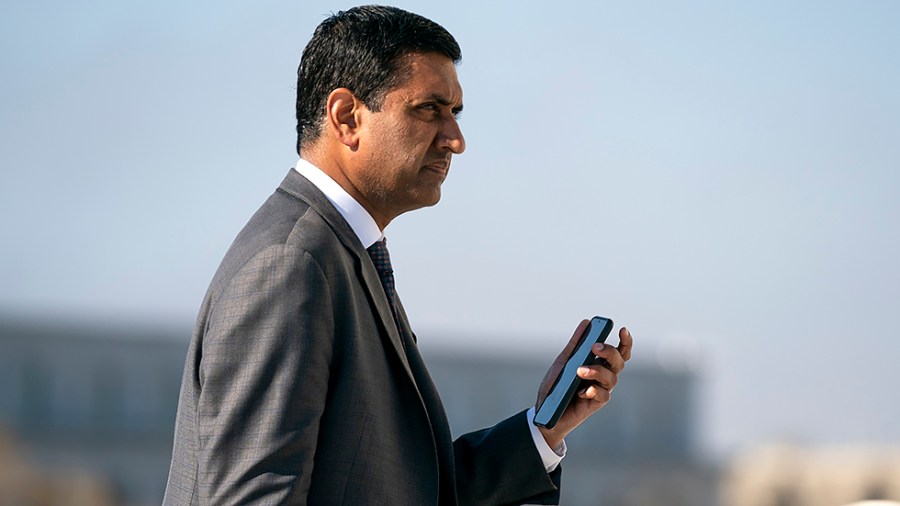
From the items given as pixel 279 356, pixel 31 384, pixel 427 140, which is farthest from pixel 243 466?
pixel 31 384

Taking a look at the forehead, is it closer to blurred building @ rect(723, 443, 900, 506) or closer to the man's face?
the man's face

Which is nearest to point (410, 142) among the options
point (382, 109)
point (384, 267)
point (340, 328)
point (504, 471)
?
point (382, 109)

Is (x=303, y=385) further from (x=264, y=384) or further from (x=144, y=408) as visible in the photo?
(x=144, y=408)

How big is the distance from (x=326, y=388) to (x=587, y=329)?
573 millimetres

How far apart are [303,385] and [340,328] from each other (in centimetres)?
12

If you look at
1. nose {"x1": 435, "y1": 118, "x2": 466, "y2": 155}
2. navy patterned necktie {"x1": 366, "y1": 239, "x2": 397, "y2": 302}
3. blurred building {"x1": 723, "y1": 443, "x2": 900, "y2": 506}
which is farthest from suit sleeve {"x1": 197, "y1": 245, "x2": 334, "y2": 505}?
blurred building {"x1": 723, "y1": 443, "x2": 900, "y2": 506}

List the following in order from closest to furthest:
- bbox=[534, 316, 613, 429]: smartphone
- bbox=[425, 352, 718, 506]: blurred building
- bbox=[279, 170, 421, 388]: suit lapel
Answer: bbox=[279, 170, 421, 388]: suit lapel
bbox=[534, 316, 613, 429]: smartphone
bbox=[425, 352, 718, 506]: blurred building

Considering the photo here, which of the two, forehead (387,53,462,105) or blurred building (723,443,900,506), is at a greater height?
forehead (387,53,462,105)

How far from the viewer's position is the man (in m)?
1.88

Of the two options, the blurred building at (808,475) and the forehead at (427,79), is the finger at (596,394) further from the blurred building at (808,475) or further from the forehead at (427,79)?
the blurred building at (808,475)

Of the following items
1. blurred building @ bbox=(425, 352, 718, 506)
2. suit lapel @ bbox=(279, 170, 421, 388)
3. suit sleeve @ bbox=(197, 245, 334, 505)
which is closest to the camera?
suit sleeve @ bbox=(197, 245, 334, 505)

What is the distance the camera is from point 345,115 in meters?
2.16

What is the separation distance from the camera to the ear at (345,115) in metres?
2.16

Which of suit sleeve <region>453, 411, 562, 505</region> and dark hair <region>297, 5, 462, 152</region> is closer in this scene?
dark hair <region>297, 5, 462, 152</region>
